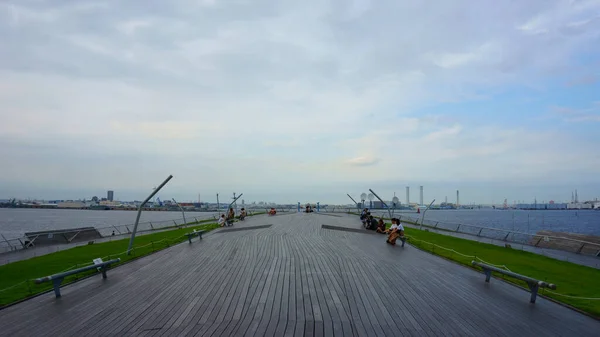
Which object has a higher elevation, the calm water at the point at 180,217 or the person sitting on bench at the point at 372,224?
the person sitting on bench at the point at 372,224

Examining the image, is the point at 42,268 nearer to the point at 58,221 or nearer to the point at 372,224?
the point at 372,224

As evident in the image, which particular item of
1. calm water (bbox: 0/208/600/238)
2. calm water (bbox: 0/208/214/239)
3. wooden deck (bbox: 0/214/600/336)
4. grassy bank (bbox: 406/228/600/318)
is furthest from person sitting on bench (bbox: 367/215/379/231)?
calm water (bbox: 0/208/214/239)

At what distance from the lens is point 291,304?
23.1 ft

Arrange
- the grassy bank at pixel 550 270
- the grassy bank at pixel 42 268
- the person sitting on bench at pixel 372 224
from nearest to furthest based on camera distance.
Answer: the grassy bank at pixel 550 270 < the grassy bank at pixel 42 268 < the person sitting on bench at pixel 372 224

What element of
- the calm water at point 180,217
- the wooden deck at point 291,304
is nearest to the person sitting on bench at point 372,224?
the wooden deck at point 291,304

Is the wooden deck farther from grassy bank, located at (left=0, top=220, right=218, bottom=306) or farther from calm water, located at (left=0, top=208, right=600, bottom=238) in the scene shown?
calm water, located at (left=0, top=208, right=600, bottom=238)

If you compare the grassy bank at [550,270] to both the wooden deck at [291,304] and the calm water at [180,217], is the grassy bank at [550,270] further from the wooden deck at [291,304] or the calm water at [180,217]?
the calm water at [180,217]

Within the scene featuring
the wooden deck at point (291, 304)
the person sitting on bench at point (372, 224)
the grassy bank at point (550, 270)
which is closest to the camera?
the wooden deck at point (291, 304)

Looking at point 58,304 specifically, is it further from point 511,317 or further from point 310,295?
point 511,317

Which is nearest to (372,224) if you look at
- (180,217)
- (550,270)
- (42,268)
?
(550,270)

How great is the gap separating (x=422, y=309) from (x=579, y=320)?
253 cm

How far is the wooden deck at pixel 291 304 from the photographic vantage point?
19.5ft

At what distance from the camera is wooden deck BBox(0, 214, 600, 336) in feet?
19.5

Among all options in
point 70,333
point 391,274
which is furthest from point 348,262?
point 70,333
